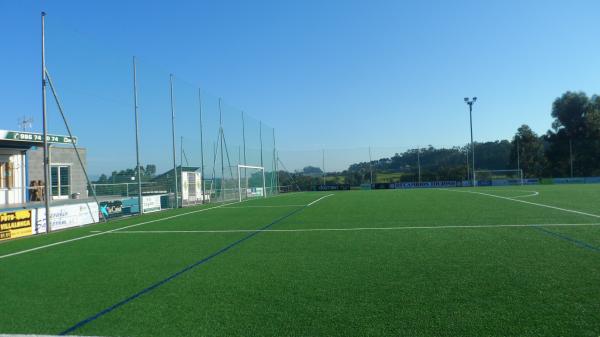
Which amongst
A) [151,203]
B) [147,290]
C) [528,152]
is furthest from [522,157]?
[147,290]

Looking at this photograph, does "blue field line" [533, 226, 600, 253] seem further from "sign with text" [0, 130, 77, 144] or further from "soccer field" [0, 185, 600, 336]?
"sign with text" [0, 130, 77, 144]

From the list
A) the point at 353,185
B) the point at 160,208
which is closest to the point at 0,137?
the point at 160,208

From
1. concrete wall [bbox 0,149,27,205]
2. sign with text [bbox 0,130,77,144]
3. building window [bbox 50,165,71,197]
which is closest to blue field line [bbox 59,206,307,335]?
sign with text [bbox 0,130,77,144]

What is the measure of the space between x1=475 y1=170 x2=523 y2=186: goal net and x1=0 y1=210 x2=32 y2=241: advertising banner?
130 ft

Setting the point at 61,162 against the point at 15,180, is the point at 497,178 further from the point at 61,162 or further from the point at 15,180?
the point at 15,180

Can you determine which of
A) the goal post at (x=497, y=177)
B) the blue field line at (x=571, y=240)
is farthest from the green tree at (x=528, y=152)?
the blue field line at (x=571, y=240)

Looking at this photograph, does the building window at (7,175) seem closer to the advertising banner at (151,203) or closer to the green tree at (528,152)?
the advertising banner at (151,203)

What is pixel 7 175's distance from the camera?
56.2 feet

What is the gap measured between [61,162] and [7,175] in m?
4.98

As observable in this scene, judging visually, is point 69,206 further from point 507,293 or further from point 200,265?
point 507,293

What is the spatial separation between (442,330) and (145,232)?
946cm

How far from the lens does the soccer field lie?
376 centimetres

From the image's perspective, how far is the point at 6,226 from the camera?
10719 millimetres

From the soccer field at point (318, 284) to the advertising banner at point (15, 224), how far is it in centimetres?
121
